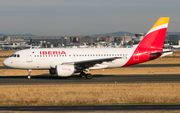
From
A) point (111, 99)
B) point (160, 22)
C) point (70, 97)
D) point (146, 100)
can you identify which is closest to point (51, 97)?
point (70, 97)

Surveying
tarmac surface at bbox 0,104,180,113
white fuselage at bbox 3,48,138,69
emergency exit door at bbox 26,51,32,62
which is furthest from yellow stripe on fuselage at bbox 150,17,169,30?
tarmac surface at bbox 0,104,180,113

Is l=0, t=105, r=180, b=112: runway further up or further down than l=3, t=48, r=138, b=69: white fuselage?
further down

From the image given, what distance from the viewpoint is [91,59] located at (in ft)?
122

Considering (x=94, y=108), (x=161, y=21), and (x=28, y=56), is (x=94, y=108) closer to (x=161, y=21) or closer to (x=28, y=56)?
(x=28, y=56)

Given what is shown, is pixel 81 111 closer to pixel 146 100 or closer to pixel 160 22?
pixel 146 100

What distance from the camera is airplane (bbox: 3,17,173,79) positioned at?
3609 cm

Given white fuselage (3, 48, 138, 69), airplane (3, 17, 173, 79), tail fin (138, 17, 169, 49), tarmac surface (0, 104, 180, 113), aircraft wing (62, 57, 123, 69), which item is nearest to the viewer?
tarmac surface (0, 104, 180, 113)

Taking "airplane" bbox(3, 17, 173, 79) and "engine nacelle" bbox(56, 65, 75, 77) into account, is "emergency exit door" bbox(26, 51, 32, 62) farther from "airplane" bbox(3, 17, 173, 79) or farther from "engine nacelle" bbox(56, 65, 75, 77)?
"engine nacelle" bbox(56, 65, 75, 77)

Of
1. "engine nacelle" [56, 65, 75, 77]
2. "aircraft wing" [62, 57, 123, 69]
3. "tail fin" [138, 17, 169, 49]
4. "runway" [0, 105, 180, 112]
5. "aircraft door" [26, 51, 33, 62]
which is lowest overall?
"runway" [0, 105, 180, 112]

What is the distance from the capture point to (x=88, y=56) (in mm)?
37344

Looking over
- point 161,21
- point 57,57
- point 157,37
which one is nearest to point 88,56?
point 57,57

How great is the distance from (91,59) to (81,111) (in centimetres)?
1984

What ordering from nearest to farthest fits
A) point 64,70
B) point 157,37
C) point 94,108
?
point 94,108
point 64,70
point 157,37

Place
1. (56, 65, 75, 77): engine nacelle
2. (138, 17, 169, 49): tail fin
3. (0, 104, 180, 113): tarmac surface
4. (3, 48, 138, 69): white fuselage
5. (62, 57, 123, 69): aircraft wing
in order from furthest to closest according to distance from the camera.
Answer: (138, 17, 169, 49): tail fin → (3, 48, 138, 69): white fuselage → (62, 57, 123, 69): aircraft wing → (56, 65, 75, 77): engine nacelle → (0, 104, 180, 113): tarmac surface
